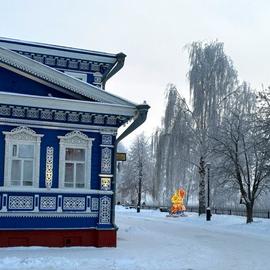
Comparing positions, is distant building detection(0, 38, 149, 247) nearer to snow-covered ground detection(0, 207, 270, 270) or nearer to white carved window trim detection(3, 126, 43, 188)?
white carved window trim detection(3, 126, 43, 188)

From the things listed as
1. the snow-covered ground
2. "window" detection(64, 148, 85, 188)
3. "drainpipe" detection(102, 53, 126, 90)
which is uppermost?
"drainpipe" detection(102, 53, 126, 90)

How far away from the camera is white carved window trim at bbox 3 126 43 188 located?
1689 cm

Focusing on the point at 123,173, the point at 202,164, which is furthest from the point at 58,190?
the point at 123,173

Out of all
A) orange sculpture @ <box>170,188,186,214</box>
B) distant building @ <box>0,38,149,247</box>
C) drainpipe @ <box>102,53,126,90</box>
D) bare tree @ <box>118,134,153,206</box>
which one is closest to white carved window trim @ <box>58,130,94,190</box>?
distant building @ <box>0,38,149,247</box>

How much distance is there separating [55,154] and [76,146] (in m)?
0.78

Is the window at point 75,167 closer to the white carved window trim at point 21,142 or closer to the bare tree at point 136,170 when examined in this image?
the white carved window trim at point 21,142

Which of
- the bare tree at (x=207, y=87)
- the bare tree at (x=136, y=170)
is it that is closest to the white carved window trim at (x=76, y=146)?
the bare tree at (x=207, y=87)

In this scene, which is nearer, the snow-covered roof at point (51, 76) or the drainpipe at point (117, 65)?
the snow-covered roof at point (51, 76)

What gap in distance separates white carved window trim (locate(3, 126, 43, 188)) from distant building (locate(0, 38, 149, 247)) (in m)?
0.03

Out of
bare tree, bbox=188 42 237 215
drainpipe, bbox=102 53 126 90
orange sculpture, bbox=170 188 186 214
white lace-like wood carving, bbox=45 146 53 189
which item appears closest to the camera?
white lace-like wood carving, bbox=45 146 53 189

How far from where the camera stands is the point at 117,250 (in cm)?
1681

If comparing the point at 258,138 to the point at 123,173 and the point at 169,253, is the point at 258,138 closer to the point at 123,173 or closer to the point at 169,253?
the point at 169,253

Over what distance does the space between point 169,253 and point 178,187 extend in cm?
2717

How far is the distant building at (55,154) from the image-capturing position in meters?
16.9
